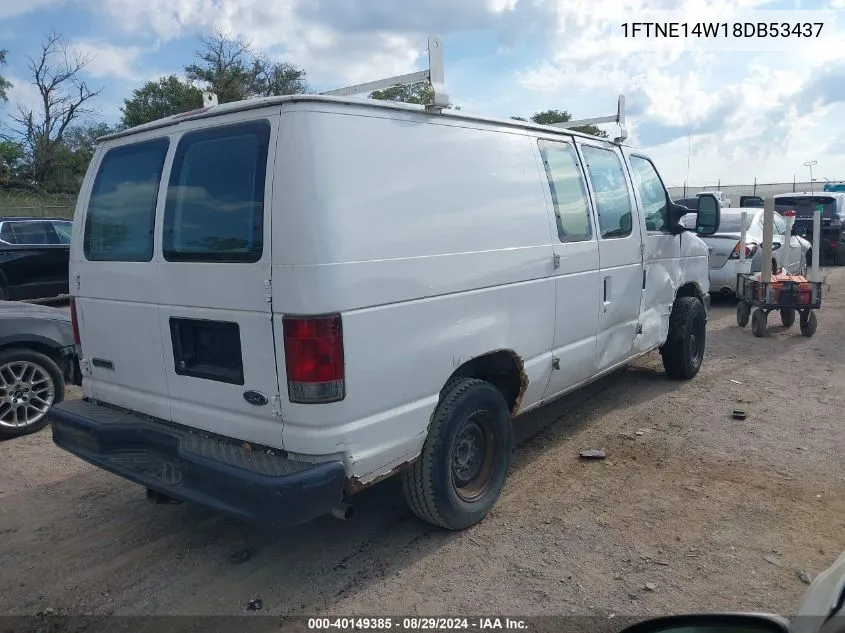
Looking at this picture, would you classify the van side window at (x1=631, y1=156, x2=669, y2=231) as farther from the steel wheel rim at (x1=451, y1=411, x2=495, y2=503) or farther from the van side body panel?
the steel wheel rim at (x1=451, y1=411, x2=495, y2=503)

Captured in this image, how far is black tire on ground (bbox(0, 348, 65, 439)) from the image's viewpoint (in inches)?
214

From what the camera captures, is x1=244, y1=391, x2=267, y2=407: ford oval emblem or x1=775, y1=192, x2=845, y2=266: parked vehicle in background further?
x1=775, y1=192, x2=845, y2=266: parked vehicle in background

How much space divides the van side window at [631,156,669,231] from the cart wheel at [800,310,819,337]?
13.2 feet

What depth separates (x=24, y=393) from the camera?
18.2 ft

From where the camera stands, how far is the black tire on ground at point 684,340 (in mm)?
6500

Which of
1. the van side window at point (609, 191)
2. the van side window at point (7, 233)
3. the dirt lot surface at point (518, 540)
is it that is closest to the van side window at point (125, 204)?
the dirt lot surface at point (518, 540)

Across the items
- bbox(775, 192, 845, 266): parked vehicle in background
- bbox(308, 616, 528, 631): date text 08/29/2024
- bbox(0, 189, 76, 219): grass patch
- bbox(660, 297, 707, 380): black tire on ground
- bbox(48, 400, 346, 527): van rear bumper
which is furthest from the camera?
bbox(0, 189, 76, 219): grass patch

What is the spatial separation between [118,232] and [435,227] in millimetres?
1787

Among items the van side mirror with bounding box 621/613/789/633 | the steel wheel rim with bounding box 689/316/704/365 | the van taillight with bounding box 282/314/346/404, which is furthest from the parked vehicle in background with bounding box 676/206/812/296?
the van side mirror with bounding box 621/613/789/633

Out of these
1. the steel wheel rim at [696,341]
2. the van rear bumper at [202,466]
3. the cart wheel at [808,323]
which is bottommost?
the cart wheel at [808,323]

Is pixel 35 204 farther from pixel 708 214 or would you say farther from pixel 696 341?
pixel 708 214

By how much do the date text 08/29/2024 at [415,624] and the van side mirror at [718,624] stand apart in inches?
49.5

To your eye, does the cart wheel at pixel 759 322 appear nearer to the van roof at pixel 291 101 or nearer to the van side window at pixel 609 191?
the van side window at pixel 609 191

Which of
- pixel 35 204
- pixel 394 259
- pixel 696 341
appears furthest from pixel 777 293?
pixel 35 204
